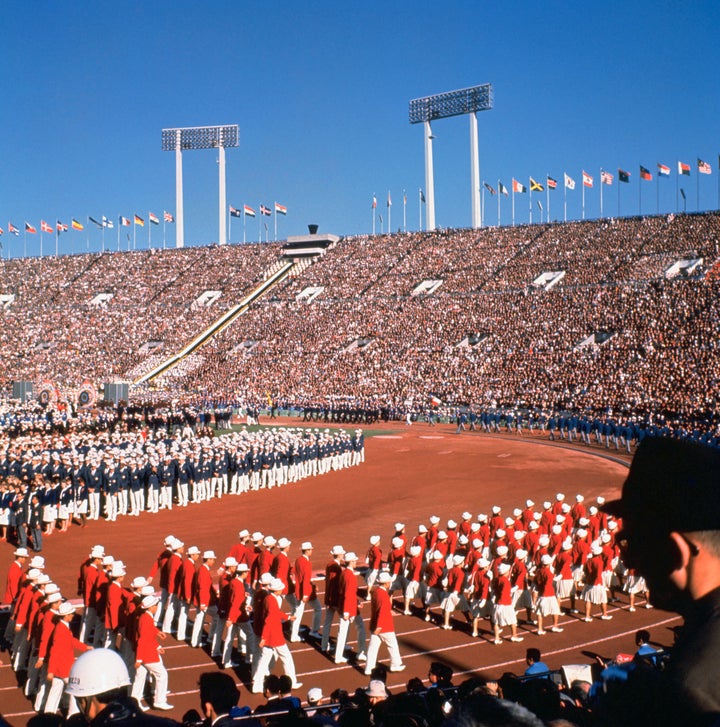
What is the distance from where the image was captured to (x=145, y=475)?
73.8 feet

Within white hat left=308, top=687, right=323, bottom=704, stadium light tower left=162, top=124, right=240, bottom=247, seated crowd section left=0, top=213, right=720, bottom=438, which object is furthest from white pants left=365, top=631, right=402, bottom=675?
stadium light tower left=162, top=124, right=240, bottom=247

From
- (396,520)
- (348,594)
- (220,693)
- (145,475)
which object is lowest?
(396,520)

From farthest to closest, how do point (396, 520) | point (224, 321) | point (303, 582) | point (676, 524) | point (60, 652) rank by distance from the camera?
point (224, 321)
point (396, 520)
point (303, 582)
point (60, 652)
point (676, 524)

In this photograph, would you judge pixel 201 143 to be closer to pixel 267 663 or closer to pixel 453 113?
pixel 453 113

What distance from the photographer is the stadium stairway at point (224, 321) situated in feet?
197

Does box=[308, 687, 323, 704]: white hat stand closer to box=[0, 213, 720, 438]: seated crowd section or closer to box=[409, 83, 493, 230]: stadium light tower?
box=[0, 213, 720, 438]: seated crowd section

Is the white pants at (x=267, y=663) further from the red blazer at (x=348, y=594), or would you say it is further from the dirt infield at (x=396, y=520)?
the red blazer at (x=348, y=594)

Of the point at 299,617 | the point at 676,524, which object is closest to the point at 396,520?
the point at 299,617

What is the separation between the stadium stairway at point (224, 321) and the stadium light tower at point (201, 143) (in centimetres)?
1561

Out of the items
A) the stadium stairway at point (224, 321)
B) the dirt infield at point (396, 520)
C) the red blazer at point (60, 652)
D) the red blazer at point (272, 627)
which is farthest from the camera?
the stadium stairway at point (224, 321)

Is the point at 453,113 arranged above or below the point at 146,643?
above

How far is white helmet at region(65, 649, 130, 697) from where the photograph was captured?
339 centimetres

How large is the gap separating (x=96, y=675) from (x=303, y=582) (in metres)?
8.71

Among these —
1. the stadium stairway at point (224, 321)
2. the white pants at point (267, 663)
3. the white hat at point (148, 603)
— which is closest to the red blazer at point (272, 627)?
the white pants at point (267, 663)
